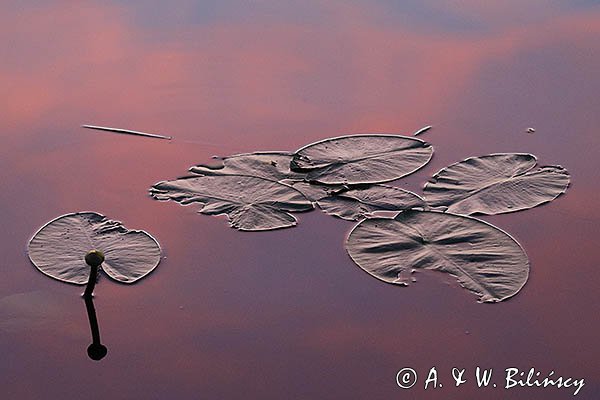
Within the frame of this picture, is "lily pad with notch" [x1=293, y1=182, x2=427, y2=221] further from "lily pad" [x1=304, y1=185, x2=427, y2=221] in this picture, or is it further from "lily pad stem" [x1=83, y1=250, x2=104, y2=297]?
"lily pad stem" [x1=83, y1=250, x2=104, y2=297]

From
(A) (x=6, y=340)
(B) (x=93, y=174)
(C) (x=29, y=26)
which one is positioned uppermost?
(C) (x=29, y=26)

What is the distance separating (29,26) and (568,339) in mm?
1388

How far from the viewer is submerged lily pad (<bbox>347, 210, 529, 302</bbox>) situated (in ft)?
4.36

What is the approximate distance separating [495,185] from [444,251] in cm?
21

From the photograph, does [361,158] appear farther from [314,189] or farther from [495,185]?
[495,185]

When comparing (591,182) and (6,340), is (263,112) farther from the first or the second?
(6,340)

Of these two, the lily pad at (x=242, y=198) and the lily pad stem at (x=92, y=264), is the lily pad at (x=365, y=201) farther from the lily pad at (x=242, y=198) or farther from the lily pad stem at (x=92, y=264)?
the lily pad stem at (x=92, y=264)

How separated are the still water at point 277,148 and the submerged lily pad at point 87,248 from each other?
0.02 m

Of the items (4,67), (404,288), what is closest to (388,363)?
(404,288)

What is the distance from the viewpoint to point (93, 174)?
5.25 feet

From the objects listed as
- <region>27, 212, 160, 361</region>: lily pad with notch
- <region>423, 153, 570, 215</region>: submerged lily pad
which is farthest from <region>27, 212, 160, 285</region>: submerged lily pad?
<region>423, 153, 570, 215</region>: submerged lily pad

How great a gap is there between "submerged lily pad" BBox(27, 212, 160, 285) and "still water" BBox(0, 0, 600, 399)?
2 cm

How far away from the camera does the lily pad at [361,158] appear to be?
1.57 meters

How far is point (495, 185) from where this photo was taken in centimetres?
154
